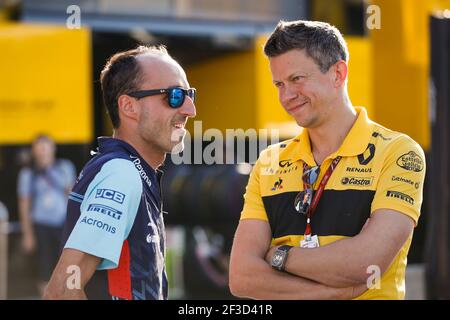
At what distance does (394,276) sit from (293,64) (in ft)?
2.67

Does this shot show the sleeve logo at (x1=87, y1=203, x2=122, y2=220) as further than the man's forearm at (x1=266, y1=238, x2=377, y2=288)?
No

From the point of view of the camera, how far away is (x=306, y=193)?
9.90 feet

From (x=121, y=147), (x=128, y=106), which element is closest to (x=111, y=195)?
(x=121, y=147)

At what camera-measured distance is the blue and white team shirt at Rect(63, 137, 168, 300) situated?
2553 mm

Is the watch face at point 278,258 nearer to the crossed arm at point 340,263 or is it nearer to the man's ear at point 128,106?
the crossed arm at point 340,263

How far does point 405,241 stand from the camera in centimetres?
298

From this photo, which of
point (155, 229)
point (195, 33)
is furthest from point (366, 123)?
point (195, 33)

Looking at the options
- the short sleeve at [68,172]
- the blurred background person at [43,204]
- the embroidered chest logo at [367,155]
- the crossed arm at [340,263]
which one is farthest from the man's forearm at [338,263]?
the short sleeve at [68,172]

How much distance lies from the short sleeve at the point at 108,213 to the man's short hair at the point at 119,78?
33 cm

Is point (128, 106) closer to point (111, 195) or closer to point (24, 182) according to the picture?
point (111, 195)

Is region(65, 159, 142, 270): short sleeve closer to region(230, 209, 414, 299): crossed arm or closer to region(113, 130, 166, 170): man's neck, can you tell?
region(113, 130, 166, 170): man's neck

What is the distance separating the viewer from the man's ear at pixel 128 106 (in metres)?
2.91

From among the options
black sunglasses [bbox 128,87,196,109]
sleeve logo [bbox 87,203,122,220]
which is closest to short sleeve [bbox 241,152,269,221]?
black sunglasses [bbox 128,87,196,109]

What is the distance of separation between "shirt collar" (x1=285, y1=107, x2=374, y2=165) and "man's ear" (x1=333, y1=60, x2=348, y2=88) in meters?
0.16
